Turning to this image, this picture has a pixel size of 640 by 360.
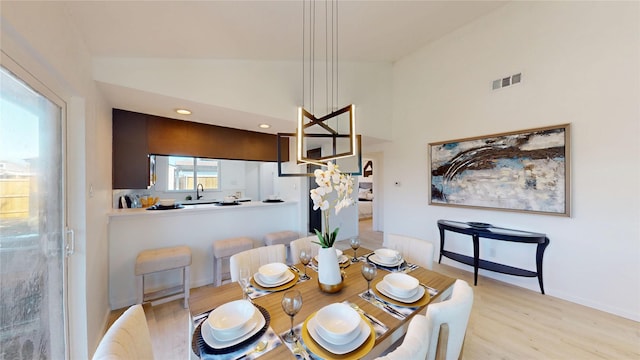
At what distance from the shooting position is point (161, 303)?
239cm

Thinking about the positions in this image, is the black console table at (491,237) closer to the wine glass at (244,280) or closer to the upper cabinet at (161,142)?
the wine glass at (244,280)

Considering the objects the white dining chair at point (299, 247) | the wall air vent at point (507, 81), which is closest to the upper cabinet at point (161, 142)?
the white dining chair at point (299, 247)

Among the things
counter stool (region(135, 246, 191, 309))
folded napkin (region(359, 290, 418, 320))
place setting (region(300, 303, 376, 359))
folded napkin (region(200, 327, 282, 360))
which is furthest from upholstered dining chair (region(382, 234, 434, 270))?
counter stool (region(135, 246, 191, 309))

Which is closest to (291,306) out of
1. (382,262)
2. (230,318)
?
(230,318)

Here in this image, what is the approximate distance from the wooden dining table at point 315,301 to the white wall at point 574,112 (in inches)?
84.7

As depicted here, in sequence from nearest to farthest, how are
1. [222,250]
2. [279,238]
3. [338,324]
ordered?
[338,324] < [222,250] < [279,238]

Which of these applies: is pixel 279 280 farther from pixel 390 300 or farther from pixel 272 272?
pixel 390 300

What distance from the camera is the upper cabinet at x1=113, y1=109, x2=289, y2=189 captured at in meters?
2.50

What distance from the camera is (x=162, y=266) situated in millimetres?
2246

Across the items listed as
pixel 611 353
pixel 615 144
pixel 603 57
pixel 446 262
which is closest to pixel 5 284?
pixel 611 353

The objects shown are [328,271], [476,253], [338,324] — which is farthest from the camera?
[476,253]

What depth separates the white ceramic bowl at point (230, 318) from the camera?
3.09ft

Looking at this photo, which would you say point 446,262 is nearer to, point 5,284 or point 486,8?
point 486,8

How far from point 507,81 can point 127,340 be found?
167 inches
